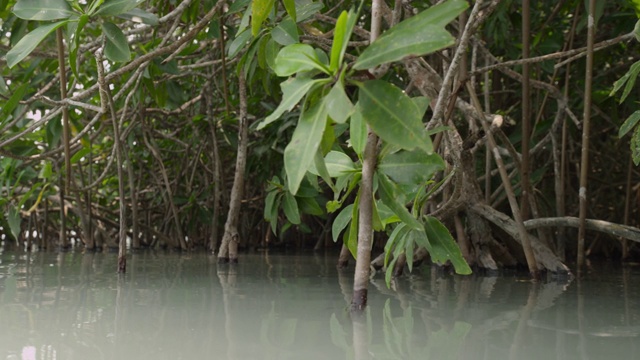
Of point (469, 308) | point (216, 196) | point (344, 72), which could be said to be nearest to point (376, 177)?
point (344, 72)

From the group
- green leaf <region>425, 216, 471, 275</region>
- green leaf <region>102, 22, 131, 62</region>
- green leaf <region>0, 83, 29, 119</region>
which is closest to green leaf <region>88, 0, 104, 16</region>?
green leaf <region>102, 22, 131, 62</region>

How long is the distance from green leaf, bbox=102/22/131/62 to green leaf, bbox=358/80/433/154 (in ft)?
3.50

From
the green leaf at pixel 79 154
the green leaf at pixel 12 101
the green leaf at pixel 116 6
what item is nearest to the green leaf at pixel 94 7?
the green leaf at pixel 116 6

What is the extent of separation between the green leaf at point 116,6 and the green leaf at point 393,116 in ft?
3.03

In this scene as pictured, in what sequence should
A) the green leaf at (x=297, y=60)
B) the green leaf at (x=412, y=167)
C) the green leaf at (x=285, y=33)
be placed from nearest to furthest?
the green leaf at (x=297, y=60), the green leaf at (x=412, y=167), the green leaf at (x=285, y=33)

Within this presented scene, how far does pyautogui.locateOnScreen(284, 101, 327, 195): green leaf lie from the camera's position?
1.49 meters

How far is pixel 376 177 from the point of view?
187cm

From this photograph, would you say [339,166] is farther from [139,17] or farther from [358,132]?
[139,17]

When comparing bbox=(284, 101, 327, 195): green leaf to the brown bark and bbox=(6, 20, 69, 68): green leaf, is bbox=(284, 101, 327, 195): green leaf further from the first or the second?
the brown bark

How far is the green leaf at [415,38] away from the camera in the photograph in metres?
1.48

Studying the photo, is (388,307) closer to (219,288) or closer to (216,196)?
(219,288)

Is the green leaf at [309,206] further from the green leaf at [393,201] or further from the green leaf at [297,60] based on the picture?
the green leaf at [297,60]

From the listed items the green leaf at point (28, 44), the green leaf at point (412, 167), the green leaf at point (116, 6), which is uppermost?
the green leaf at point (116, 6)

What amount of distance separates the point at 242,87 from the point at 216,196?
1484 millimetres
